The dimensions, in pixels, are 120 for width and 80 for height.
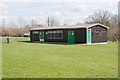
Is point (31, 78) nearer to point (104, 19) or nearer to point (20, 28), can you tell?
point (104, 19)

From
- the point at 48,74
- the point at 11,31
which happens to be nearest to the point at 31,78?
the point at 48,74

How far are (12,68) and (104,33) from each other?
87.1ft

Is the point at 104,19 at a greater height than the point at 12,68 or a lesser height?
greater

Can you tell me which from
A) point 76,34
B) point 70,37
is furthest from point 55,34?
point 76,34

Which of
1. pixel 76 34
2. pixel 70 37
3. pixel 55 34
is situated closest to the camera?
pixel 76 34

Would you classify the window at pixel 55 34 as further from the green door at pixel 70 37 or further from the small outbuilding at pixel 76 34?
the green door at pixel 70 37

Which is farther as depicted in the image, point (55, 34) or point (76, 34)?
point (55, 34)

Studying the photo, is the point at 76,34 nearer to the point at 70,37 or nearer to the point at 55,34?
the point at 70,37

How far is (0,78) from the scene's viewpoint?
7465mm

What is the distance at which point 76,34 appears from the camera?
31891 mm

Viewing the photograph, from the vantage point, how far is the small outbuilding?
102 ft

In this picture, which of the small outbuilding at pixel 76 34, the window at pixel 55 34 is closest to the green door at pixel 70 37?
the small outbuilding at pixel 76 34

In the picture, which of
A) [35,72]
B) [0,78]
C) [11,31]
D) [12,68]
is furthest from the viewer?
[11,31]

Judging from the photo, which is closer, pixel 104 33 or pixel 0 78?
pixel 0 78
